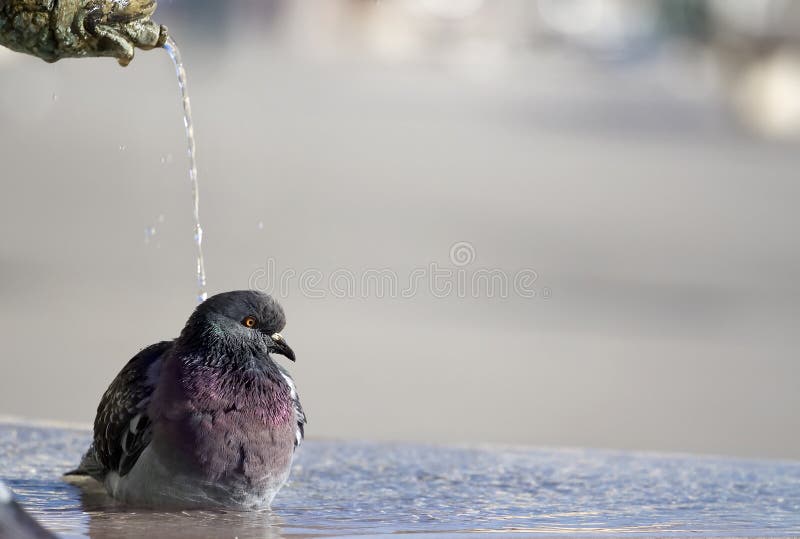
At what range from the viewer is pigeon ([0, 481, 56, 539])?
290 cm

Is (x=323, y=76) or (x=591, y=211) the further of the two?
(x=323, y=76)

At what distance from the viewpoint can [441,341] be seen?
9.48 metres

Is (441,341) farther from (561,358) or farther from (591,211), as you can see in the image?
(591,211)

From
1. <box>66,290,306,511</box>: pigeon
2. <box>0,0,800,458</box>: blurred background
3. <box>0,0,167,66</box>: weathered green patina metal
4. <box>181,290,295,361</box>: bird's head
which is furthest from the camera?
<box>0,0,800,458</box>: blurred background

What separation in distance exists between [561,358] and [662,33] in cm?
3155

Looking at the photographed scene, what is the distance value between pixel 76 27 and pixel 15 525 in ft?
4.63

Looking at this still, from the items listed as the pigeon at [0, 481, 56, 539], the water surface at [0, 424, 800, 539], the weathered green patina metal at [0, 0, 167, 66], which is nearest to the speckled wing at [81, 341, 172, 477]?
the water surface at [0, 424, 800, 539]

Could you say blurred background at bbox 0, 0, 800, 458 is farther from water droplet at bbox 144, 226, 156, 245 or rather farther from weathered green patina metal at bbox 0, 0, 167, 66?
weathered green patina metal at bbox 0, 0, 167, 66

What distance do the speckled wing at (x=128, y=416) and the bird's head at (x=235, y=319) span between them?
0.18 meters

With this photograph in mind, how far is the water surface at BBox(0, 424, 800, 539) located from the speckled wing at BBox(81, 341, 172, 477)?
0.42 feet

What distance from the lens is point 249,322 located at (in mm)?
4074

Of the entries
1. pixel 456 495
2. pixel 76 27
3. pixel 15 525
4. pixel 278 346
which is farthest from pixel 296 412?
pixel 15 525

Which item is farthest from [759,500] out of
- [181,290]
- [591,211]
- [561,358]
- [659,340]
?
[591,211]

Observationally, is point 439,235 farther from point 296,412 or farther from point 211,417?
point 211,417
